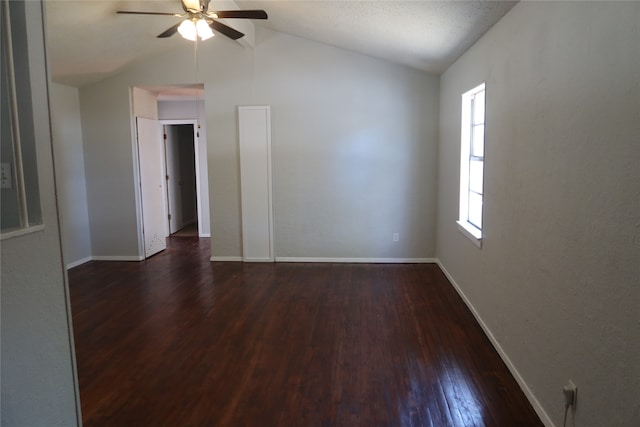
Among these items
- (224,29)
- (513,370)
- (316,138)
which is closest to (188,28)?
(224,29)

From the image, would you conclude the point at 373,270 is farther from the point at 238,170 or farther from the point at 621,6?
the point at 621,6

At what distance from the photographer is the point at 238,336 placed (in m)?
3.43

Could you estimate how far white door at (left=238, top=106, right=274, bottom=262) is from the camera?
5555mm

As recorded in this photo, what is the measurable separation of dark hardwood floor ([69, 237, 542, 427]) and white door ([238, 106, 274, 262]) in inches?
27.8

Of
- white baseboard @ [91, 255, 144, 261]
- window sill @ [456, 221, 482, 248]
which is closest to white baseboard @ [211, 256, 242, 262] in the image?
white baseboard @ [91, 255, 144, 261]

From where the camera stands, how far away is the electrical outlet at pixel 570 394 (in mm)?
1905

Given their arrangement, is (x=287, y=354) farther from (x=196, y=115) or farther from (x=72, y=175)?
(x=196, y=115)

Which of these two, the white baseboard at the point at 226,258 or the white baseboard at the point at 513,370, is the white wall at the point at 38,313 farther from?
the white baseboard at the point at 226,258

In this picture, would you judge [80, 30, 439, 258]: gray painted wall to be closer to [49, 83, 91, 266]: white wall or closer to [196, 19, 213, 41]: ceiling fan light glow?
[49, 83, 91, 266]: white wall

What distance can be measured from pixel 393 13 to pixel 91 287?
427 centimetres

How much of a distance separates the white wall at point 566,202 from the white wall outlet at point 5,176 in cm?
233

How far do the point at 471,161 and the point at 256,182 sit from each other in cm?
274

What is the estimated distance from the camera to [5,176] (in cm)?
166

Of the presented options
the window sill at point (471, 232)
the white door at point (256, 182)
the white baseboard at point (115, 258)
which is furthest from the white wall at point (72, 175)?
the window sill at point (471, 232)
